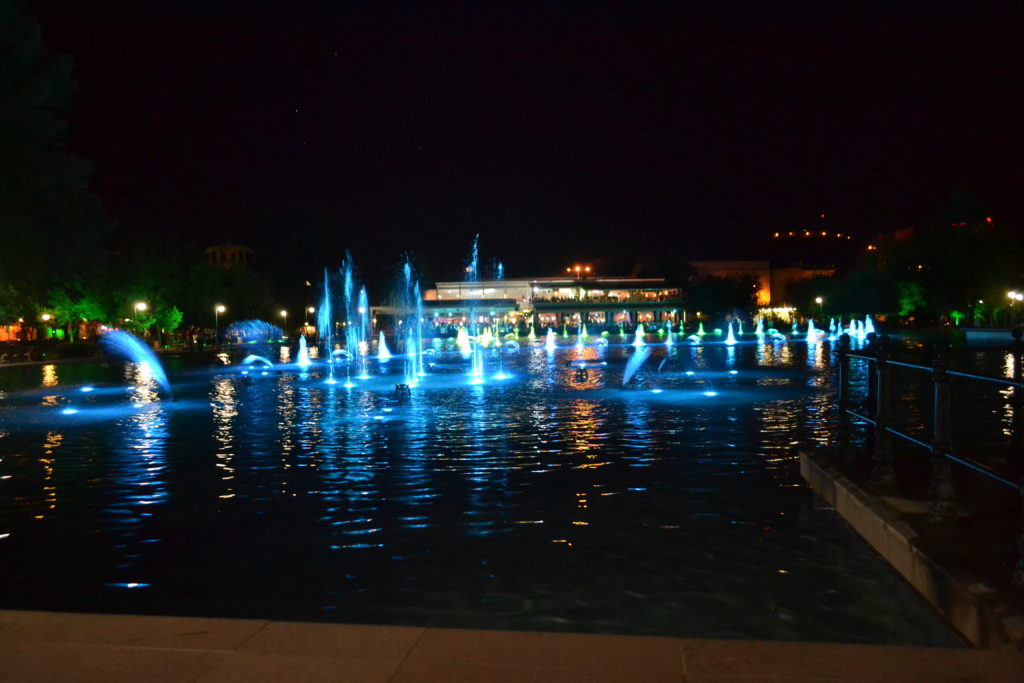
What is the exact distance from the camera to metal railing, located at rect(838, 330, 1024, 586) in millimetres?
5505

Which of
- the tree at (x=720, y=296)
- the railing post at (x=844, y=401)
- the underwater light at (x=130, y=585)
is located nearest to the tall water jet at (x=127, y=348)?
the underwater light at (x=130, y=585)

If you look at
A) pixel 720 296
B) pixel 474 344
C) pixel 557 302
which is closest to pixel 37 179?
pixel 474 344

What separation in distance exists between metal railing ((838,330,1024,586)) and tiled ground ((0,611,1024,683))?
3.61 ft

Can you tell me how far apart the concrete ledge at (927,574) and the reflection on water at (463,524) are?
0.15 m

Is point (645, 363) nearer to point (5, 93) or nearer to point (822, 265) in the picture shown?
point (5, 93)

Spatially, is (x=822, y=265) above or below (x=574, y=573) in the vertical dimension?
above

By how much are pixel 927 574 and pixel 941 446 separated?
1002 mm

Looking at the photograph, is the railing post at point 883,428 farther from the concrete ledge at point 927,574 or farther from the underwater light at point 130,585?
the underwater light at point 130,585

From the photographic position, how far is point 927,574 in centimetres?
538

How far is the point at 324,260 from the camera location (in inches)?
4336

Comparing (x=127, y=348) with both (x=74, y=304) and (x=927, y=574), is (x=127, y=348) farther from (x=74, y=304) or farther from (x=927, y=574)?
(x=927, y=574)

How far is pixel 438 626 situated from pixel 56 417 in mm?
15967

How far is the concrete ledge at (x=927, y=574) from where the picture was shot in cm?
441

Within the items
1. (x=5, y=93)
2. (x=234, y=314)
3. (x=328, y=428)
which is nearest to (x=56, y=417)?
(x=328, y=428)
